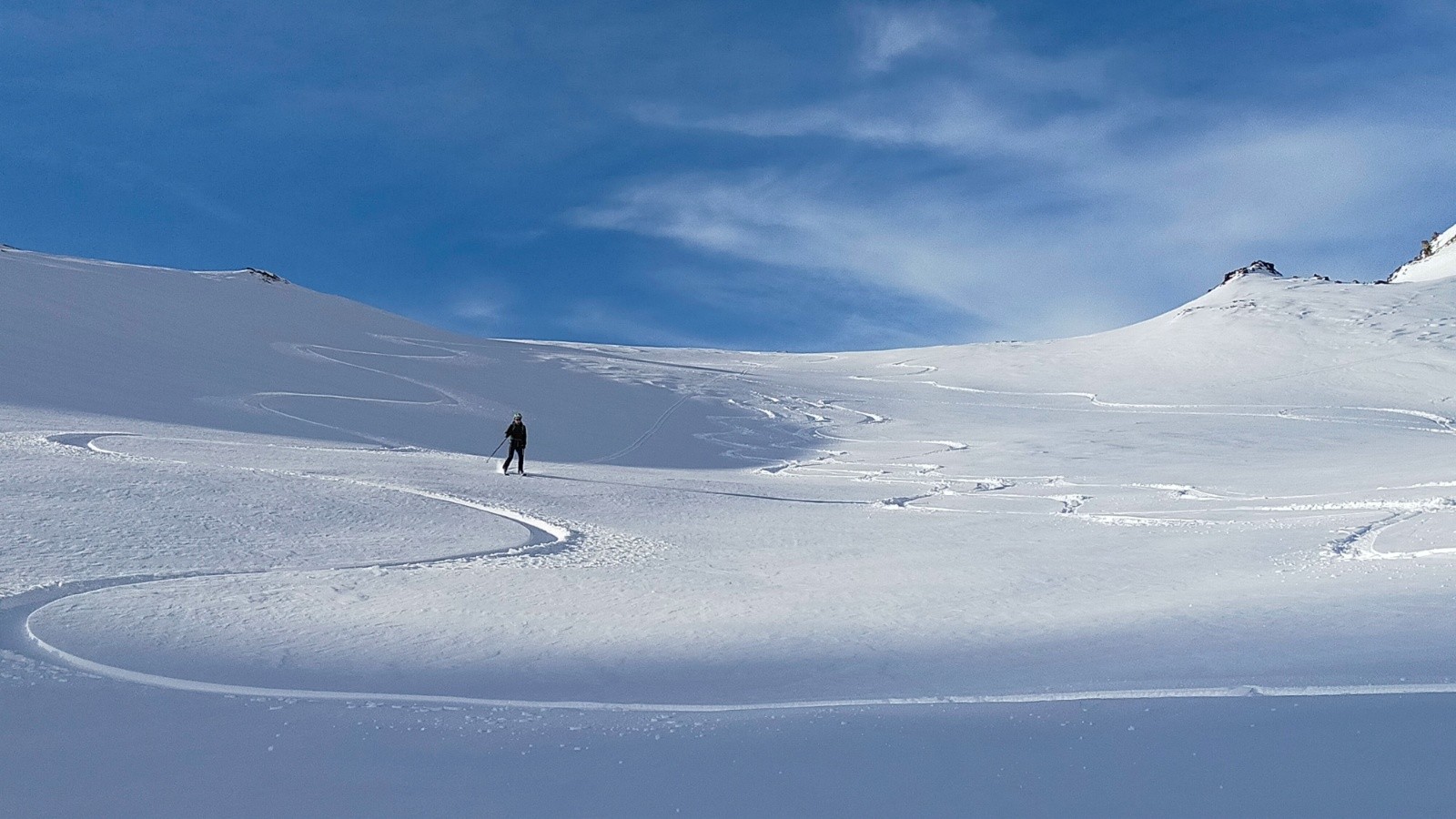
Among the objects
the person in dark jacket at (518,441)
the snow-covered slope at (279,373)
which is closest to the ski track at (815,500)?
the snow-covered slope at (279,373)

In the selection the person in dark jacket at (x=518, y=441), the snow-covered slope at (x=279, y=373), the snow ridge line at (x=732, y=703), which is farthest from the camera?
the snow-covered slope at (x=279, y=373)

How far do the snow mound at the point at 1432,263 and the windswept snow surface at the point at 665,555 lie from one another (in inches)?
2735

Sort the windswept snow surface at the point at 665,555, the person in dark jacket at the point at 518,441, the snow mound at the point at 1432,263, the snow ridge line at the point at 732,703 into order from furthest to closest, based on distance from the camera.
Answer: the snow mound at the point at 1432,263 → the person in dark jacket at the point at 518,441 → the windswept snow surface at the point at 665,555 → the snow ridge line at the point at 732,703

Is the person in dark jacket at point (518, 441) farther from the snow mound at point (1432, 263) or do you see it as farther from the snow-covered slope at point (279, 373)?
the snow mound at point (1432, 263)

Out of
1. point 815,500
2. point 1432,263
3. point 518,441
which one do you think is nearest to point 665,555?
point 815,500

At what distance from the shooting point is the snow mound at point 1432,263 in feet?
277

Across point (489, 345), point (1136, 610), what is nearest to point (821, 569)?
point (1136, 610)

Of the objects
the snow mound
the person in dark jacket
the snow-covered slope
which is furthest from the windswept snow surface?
the snow mound

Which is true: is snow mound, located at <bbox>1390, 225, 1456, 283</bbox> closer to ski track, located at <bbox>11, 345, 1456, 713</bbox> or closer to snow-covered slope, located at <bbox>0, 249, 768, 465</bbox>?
ski track, located at <bbox>11, 345, 1456, 713</bbox>

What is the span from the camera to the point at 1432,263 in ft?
291

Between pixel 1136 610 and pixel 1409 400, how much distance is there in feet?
104

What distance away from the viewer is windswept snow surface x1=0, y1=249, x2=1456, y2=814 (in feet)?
18.3

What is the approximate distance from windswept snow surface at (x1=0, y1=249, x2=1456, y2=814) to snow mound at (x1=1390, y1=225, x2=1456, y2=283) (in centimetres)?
6948

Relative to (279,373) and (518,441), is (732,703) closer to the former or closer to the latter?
(518,441)
